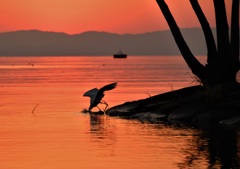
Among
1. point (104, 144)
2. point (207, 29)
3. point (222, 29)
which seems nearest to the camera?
point (104, 144)

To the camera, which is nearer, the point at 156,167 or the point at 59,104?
the point at 156,167

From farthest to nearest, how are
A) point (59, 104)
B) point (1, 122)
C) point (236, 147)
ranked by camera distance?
point (59, 104)
point (1, 122)
point (236, 147)

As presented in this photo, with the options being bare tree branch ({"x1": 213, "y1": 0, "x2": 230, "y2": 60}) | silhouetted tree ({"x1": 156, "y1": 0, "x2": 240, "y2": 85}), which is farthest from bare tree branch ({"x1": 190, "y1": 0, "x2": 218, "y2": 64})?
bare tree branch ({"x1": 213, "y1": 0, "x2": 230, "y2": 60})

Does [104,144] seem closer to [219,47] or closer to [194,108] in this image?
[194,108]

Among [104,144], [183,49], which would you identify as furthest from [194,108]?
A: [104,144]

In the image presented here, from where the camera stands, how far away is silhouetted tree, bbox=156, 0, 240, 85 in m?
29.5

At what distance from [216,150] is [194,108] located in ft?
31.2

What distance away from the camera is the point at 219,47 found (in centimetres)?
2972

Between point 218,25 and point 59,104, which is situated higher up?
point 218,25

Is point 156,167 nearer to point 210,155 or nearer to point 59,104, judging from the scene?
point 210,155

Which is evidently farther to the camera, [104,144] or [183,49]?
[183,49]

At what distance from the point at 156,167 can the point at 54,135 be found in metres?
6.69

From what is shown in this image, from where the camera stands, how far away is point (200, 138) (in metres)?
20.8

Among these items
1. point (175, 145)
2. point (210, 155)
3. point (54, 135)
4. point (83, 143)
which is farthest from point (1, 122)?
point (210, 155)
